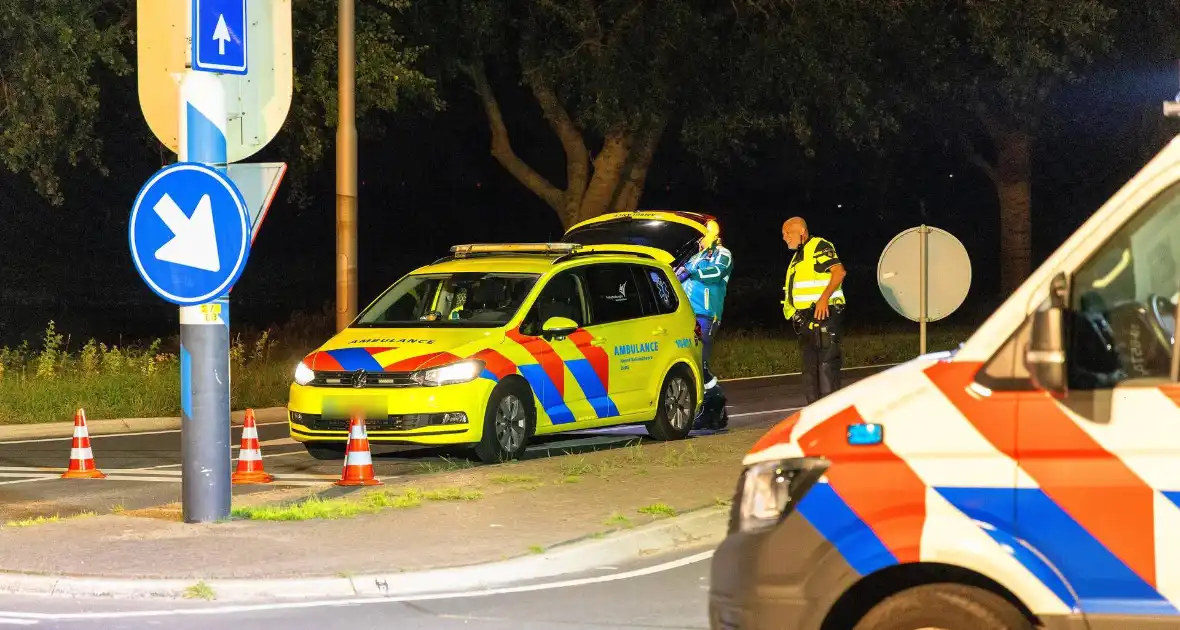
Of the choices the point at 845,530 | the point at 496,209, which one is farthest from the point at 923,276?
the point at 496,209

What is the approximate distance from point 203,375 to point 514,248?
5695 millimetres

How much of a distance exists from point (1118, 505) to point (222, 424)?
6264 millimetres

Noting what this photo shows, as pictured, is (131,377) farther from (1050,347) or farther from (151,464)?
(1050,347)

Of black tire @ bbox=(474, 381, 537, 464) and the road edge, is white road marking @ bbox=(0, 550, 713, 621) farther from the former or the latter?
the road edge

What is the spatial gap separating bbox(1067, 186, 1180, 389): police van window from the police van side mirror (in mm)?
80

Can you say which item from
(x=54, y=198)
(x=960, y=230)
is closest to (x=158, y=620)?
(x=54, y=198)

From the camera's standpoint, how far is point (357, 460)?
1182cm

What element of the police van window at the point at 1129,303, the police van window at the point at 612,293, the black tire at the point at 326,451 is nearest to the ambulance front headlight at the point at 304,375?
the black tire at the point at 326,451

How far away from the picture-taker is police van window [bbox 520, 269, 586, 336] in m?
13.7

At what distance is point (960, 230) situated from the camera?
68375 millimetres

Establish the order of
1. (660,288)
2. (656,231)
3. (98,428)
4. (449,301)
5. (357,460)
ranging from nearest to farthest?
(357,460), (449,301), (660,288), (98,428), (656,231)

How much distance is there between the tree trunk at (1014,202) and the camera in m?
40.9

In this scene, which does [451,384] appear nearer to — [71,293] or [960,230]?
[71,293]

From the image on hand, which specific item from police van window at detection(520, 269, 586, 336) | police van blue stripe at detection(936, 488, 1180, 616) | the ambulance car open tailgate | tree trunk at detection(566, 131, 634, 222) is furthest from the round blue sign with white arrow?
tree trunk at detection(566, 131, 634, 222)
